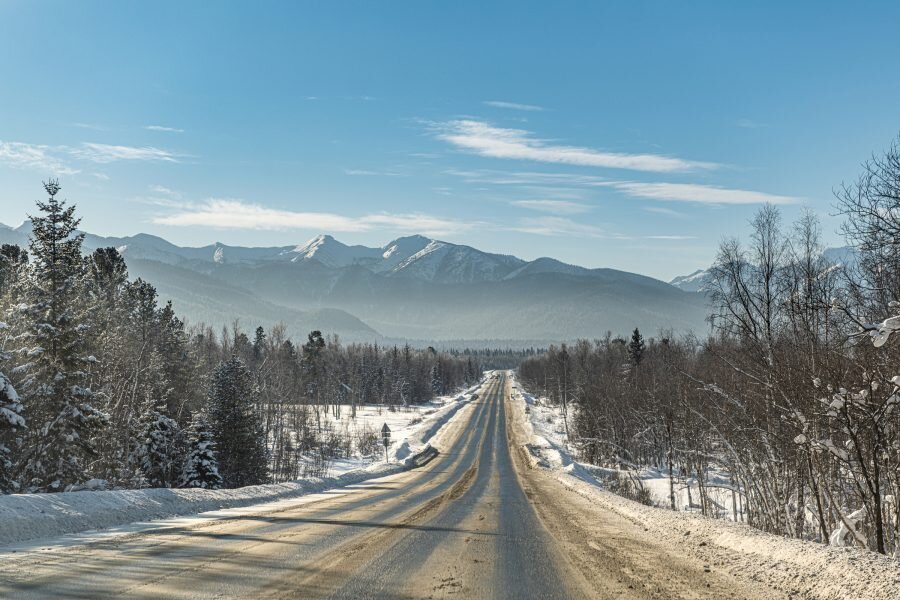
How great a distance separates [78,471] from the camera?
27438mm

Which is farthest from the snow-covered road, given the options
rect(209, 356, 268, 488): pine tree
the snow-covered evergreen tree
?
rect(209, 356, 268, 488): pine tree

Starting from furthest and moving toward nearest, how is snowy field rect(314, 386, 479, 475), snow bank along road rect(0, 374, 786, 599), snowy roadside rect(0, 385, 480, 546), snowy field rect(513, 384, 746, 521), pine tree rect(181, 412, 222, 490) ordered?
snowy field rect(314, 386, 479, 475) → snowy field rect(513, 384, 746, 521) → pine tree rect(181, 412, 222, 490) → snowy roadside rect(0, 385, 480, 546) → snow bank along road rect(0, 374, 786, 599)

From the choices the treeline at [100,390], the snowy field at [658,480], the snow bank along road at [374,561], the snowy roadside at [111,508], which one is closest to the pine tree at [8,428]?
the treeline at [100,390]

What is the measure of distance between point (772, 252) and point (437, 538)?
2014 centimetres

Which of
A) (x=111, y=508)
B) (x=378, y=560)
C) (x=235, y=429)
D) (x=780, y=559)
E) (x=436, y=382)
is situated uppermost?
(x=780, y=559)

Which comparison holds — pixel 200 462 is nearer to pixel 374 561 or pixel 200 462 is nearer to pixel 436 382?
pixel 374 561

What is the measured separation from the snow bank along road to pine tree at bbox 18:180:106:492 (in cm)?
1394

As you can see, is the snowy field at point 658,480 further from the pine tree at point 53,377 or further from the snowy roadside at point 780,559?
the pine tree at point 53,377

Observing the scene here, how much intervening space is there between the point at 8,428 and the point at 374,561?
1765cm

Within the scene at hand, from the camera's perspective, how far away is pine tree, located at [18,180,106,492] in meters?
25.4

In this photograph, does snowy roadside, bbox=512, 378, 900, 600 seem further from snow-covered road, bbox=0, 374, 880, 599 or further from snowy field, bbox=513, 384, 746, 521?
snowy field, bbox=513, 384, 746, 521

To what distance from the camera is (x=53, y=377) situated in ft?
83.8

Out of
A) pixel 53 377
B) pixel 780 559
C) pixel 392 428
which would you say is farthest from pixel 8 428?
pixel 392 428

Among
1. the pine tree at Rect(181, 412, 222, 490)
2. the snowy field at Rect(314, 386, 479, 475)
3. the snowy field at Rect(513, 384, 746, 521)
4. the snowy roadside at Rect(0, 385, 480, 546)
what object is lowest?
the snowy field at Rect(314, 386, 479, 475)
